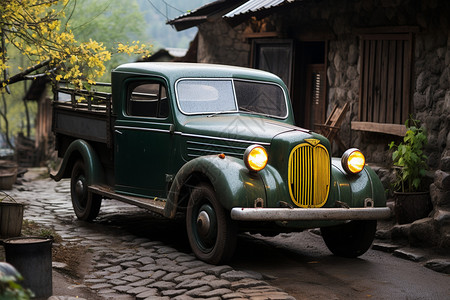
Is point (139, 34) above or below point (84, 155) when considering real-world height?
above

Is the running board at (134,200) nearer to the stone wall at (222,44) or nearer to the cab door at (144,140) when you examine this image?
the cab door at (144,140)

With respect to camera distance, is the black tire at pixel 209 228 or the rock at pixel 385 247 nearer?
the black tire at pixel 209 228

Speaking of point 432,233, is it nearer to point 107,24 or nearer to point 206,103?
point 206,103

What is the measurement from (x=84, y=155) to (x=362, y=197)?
4.01 meters

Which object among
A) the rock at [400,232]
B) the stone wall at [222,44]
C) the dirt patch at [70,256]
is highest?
the stone wall at [222,44]

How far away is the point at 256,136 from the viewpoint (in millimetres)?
7094

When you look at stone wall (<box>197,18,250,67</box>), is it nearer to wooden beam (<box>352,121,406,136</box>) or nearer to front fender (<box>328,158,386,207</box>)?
wooden beam (<box>352,121,406,136</box>)

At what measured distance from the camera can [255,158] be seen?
6629 millimetres

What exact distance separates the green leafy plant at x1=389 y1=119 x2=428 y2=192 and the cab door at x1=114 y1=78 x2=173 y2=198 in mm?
3031

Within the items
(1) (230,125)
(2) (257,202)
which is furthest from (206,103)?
(2) (257,202)

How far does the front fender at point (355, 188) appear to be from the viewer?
704 cm

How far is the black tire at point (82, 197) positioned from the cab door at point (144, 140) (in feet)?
2.82

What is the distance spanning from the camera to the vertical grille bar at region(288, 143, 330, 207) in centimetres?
678

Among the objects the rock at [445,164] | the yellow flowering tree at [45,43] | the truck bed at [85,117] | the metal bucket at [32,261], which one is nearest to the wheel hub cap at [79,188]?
the truck bed at [85,117]
